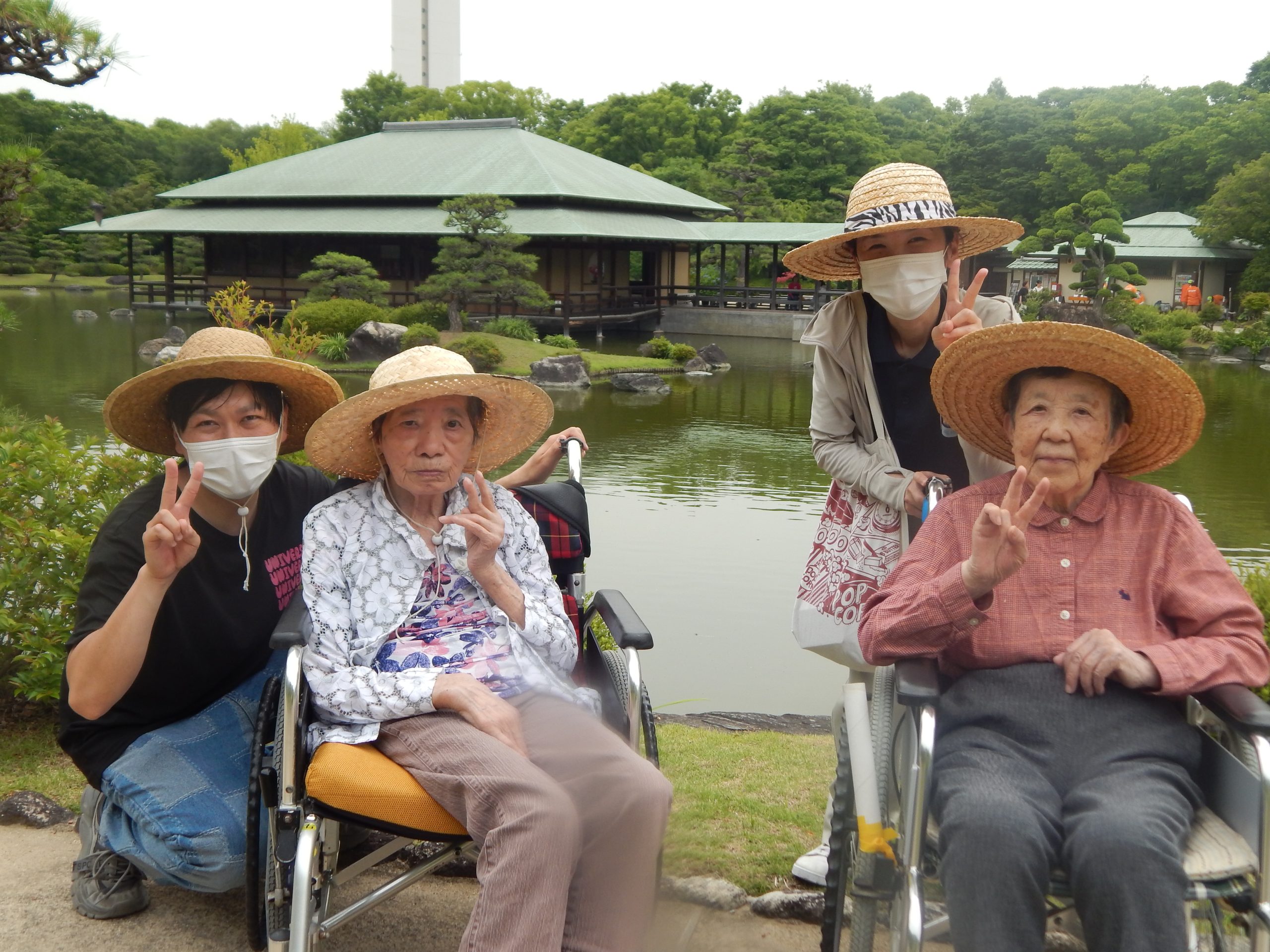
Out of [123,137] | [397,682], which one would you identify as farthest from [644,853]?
[123,137]

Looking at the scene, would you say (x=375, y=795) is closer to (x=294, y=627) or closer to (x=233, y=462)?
(x=294, y=627)

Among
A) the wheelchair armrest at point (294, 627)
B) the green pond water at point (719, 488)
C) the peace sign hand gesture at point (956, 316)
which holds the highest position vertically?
the peace sign hand gesture at point (956, 316)

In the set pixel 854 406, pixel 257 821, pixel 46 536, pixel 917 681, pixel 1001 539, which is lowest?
pixel 257 821

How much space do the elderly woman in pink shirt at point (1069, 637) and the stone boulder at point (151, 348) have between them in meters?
17.9

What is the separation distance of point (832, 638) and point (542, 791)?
3.00ft

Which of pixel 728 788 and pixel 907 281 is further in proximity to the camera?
pixel 728 788

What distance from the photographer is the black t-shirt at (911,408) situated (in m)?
2.50

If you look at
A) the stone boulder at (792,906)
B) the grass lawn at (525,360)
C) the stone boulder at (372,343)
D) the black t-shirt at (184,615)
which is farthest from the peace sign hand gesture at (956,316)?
the stone boulder at (372,343)

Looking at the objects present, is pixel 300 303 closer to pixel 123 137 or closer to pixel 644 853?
pixel 644 853

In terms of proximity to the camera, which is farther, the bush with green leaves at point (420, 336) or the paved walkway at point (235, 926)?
the bush with green leaves at point (420, 336)

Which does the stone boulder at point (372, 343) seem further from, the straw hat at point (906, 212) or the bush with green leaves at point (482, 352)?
the straw hat at point (906, 212)

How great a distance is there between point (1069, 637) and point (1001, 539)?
0.92 feet

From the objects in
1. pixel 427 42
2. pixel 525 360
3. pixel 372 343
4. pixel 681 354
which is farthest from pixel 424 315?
pixel 427 42

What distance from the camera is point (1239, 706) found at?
1762 millimetres
